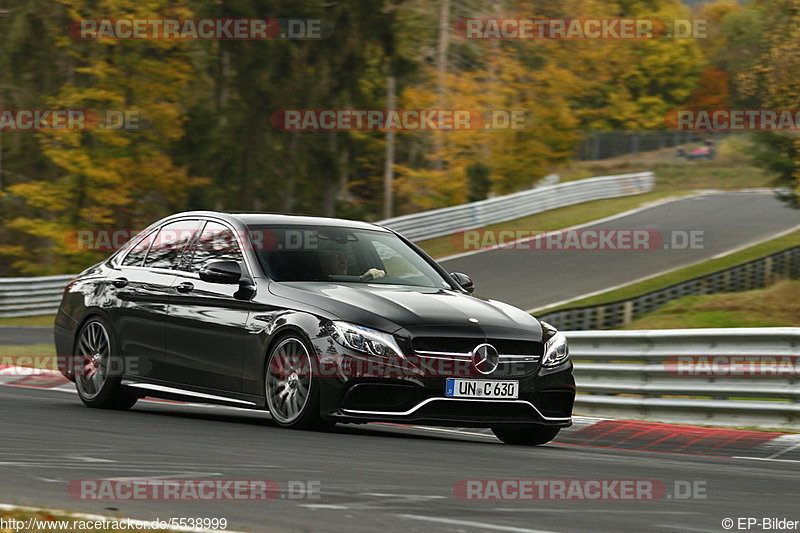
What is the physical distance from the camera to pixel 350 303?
9.78m

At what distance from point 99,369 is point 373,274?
2.74 meters

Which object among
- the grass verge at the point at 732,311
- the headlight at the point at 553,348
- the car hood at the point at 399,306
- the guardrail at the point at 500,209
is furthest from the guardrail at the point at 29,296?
the headlight at the point at 553,348

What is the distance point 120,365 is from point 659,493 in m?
5.85

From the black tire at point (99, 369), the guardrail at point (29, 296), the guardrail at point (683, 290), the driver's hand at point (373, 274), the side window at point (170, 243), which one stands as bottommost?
the guardrail at point (29, 296)

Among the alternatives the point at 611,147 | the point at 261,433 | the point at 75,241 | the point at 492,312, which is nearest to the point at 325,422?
the point at 261,433

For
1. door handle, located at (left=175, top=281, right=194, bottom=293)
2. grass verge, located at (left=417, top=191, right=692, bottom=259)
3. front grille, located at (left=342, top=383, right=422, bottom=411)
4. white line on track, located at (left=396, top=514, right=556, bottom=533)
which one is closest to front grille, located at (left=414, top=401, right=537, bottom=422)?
front grille, located at (left=342, top=383, right=422, bottom=411)

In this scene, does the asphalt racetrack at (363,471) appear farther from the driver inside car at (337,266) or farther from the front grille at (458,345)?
the driver inside car at (337,266)

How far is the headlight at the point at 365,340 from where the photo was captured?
9.52 m

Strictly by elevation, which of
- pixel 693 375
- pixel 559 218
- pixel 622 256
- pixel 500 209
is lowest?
pixel 622 256

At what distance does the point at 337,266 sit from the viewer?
10711 mm

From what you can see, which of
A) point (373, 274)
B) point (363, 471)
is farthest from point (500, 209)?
point (363, 471)

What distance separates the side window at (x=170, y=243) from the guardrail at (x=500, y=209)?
26866mm

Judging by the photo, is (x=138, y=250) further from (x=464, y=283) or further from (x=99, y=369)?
(x=464, y=283)

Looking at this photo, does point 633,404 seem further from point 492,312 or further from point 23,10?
point 23,10
